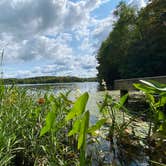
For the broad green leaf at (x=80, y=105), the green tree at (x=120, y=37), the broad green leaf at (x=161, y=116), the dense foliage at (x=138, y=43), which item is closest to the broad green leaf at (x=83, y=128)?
the broad green leaf at (x=80, y=105)

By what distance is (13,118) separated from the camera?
2.68 meters

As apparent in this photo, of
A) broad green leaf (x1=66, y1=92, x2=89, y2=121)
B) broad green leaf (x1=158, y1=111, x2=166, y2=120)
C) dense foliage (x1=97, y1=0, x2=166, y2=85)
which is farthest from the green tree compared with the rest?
broad green leaf (x1=66, y1=92, x2=89, y2=121)

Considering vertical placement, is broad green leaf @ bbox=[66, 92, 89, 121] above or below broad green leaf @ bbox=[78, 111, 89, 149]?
above

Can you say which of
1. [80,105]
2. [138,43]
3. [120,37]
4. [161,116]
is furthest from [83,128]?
[120,37]

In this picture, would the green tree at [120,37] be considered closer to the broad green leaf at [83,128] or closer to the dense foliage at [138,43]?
the dense foliage at [138,43]

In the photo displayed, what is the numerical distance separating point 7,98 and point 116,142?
1.22 meters

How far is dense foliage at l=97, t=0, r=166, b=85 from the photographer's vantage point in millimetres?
22934

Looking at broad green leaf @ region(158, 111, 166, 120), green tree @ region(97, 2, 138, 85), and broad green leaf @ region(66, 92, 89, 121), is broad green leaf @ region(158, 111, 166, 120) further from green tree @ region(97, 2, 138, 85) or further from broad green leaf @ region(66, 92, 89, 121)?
green tree @ region(97, 2, 138, 85)

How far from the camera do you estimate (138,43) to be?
26.3m

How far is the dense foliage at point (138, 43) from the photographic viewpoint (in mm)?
22934

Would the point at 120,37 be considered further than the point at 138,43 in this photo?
Yes

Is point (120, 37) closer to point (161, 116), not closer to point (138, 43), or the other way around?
point (138, 43)

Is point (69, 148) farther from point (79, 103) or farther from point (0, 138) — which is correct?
point (79, 103)

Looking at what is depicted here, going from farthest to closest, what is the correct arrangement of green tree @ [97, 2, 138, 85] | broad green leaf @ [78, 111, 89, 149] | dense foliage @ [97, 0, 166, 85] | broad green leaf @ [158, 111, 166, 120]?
green tree @ [97, 2, 138, 85] → dense foliage @ [97, 0, 166, 85] → broad green leaf @ [158, 111, 166, 120] → broad green leaf @ [78, 111, 89, 149]
